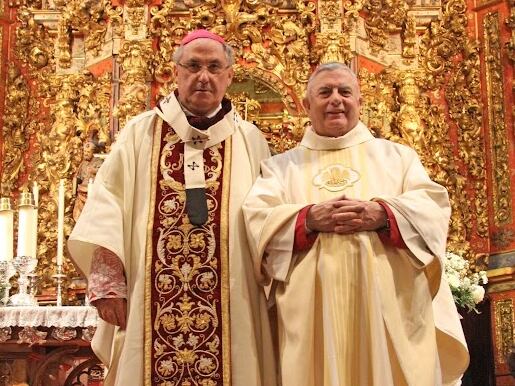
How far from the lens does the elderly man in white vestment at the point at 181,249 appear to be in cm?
312

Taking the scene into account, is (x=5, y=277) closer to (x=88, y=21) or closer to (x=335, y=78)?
(x=335, y=78)

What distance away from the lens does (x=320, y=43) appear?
6.61 m

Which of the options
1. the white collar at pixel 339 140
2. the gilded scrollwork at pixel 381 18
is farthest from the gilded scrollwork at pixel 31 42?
the white collar at pixel 339 140

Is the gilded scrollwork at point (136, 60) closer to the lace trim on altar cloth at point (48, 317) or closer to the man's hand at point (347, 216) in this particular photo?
the lace trim on altar cloth at point (48, 317)

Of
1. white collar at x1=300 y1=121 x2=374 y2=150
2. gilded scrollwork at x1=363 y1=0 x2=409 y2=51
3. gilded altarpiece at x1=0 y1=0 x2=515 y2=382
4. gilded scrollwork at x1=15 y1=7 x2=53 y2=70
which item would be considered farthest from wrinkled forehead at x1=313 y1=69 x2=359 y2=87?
gilded scrollwork at x1=15 y1=7 x2=53 y2=70

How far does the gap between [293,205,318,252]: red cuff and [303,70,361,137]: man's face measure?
1.21ft

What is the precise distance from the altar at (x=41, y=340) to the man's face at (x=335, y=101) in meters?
1.55

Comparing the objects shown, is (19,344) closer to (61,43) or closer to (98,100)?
(98,100)

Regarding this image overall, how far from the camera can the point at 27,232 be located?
489 cm

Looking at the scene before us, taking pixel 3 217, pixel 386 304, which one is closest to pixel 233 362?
pixel 386 304

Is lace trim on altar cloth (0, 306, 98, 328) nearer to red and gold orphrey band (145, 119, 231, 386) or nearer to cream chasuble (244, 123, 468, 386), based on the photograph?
red and gold orphrey band (145, 119, 231, 386)

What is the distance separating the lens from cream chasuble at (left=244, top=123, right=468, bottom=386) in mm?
2930

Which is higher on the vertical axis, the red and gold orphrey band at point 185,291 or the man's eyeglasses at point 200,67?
the man's eyeglasses at point 200,67

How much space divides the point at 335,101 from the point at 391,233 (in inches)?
20.8
